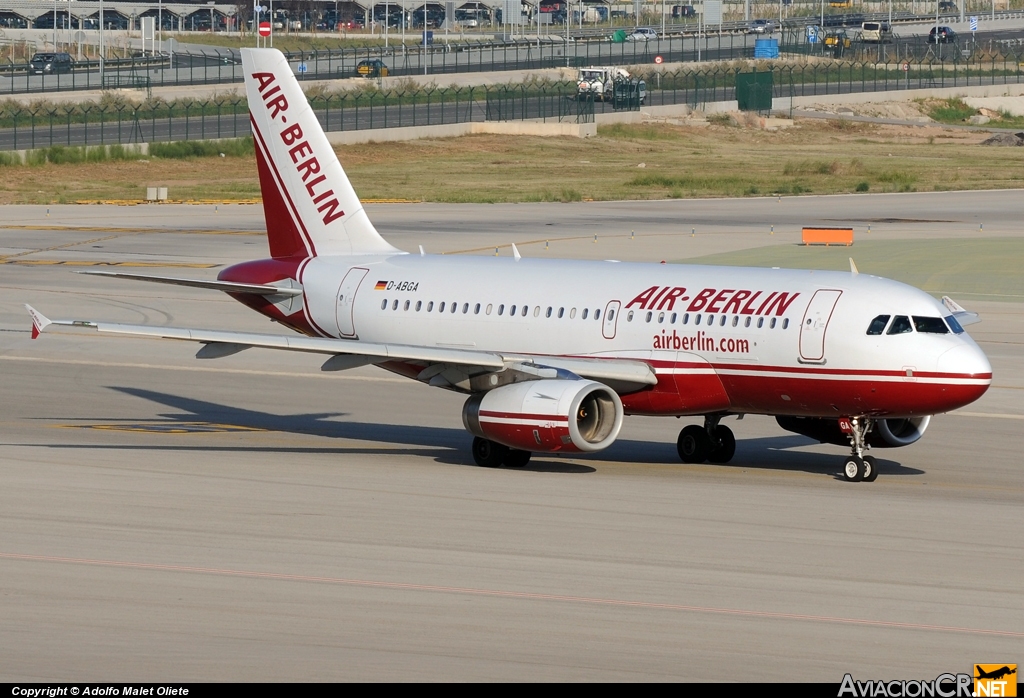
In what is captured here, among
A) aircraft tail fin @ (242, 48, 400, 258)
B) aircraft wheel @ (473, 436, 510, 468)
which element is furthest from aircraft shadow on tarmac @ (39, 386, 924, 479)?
aircraft tail fin @ (242, 48, 400, 258)

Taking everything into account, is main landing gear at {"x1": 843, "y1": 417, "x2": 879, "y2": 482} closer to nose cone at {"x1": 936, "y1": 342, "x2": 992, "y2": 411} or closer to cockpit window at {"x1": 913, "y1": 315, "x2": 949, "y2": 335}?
nose cone at {"x1": 936, "y1": 342, "x2": 992, "y2": 411}

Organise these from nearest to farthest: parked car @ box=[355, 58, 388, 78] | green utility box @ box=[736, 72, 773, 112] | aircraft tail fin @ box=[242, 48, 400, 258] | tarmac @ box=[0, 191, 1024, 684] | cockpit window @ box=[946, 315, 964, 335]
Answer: tarmac @ box=[0, 191, 1024, 684], cockpit window @ box=[946, 315, 964, 335], aircraft tail fin @ box=[242, 48, 400, 258], green utility box @ box=[736, 72, 773, 112], parked car @ box=[355, 58, 388, 78]

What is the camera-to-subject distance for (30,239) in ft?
253

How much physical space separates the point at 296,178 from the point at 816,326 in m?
14.4

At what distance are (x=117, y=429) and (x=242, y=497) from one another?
9.07 m

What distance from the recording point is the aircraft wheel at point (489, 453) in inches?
1289

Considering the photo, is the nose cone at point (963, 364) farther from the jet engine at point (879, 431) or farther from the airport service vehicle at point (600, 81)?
the airport service vehicle at point (600, 81)

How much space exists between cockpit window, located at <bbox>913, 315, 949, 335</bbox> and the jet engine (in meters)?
2.34

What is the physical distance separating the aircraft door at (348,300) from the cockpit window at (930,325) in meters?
13.0

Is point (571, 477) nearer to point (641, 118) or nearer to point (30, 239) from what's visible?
point (30, 239)

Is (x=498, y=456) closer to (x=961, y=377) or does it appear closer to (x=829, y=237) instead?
(x=961, y=377)

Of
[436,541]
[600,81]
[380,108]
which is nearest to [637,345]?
[436,541]

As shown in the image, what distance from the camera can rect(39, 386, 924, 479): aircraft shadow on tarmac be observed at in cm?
3375

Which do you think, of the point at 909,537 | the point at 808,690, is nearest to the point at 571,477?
the point at 909,537
